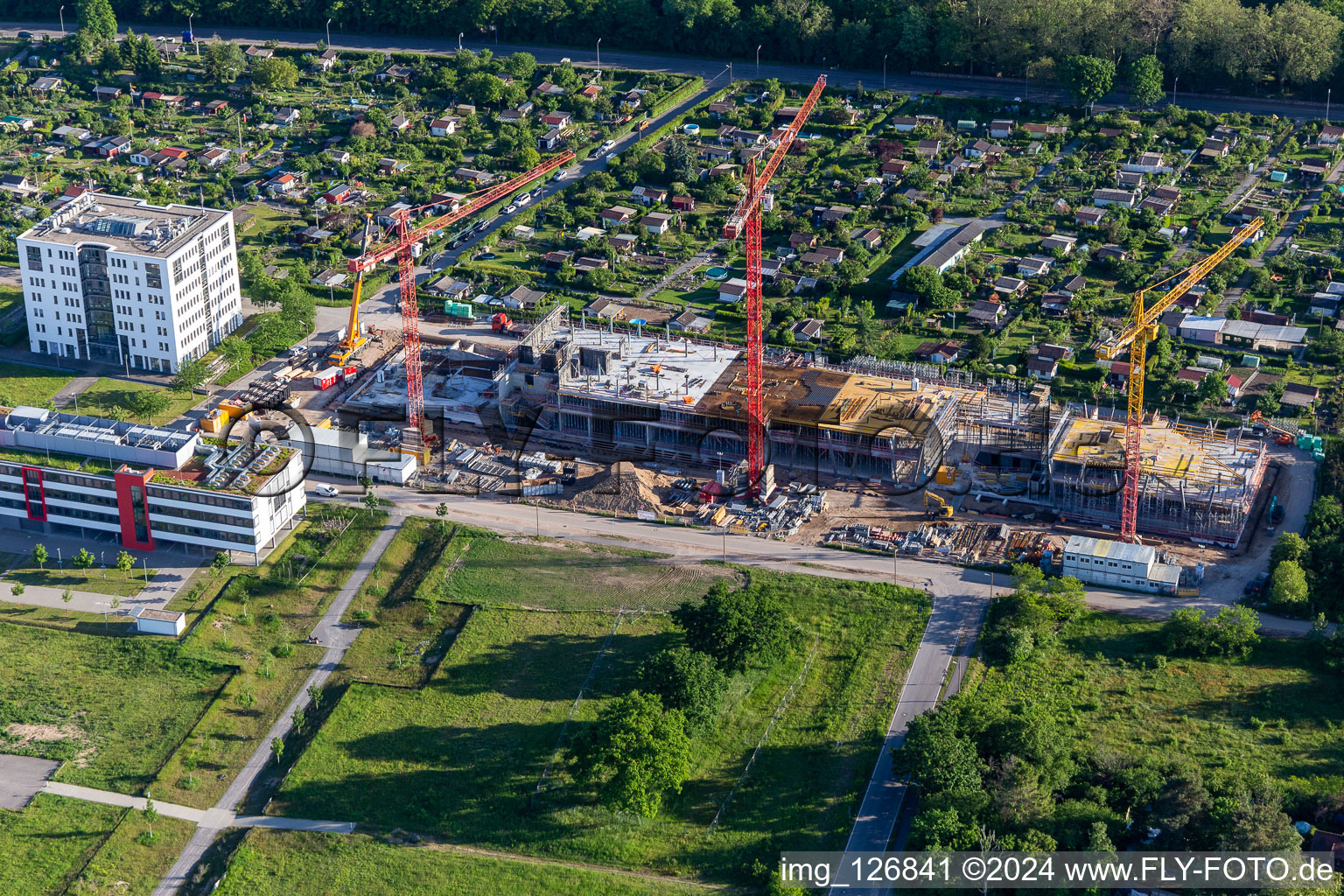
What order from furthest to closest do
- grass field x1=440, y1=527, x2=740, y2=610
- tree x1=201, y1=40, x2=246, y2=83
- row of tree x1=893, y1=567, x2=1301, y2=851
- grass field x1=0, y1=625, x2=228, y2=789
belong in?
tree x1=201, y1=40, x2=246, y2=83 < grass field x1=440, y1=527, x2=740, y2=610 < grass field x1=0, y1=625, x2=228, y2=789 < row of tree x1=893, y1=567, x2=1301, y2=851

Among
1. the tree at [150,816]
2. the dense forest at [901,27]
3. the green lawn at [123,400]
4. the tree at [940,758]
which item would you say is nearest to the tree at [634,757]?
the tree at [940,758]

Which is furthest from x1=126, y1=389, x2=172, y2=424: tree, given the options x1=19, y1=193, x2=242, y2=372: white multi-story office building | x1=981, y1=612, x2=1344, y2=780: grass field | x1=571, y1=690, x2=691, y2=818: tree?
x1=981, y1=612, x2=1344, y2=780: grass field

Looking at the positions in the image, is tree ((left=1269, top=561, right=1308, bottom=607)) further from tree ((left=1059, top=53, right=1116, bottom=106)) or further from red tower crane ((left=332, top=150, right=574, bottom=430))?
tree ((left=1059, top=53, right=1116, bottom=106))

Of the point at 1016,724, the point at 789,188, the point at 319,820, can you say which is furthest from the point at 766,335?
the point at 319,820

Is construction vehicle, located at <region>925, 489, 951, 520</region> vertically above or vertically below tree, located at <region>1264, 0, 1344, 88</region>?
below

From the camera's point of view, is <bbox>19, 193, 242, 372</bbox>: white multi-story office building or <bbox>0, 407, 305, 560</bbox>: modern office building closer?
<bbox>0, 407, 305, 560</bbox>: modern office building
